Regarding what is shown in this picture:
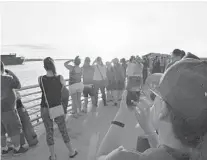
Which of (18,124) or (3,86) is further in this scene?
(18,124)

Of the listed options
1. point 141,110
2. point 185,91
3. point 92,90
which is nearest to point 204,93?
point 185,91

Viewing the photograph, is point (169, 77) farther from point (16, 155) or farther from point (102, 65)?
point (102, 65)

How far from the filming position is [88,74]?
20.5ft

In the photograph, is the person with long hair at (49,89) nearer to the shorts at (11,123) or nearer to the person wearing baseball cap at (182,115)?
the shorts at (11,123)

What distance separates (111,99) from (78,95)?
101 inches

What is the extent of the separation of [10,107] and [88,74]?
3116 millimetres

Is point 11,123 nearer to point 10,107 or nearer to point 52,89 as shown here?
point 10,107

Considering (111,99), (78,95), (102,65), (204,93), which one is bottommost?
(111,99)

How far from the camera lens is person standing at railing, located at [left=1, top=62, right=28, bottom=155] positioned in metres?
3.25

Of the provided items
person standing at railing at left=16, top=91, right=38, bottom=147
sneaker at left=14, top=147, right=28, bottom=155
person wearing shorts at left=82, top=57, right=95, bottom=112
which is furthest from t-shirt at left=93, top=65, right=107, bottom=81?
sneaker at left=14, top=147, right=28, bottom=155

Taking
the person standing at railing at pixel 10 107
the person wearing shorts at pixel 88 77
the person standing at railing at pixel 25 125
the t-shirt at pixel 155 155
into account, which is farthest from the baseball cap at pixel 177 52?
the person wearing shorts at pixel 88 77

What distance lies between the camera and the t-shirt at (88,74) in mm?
6152

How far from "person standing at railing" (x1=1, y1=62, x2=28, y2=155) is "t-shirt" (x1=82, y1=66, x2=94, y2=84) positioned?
2.91 meters

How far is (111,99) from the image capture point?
8250mm
